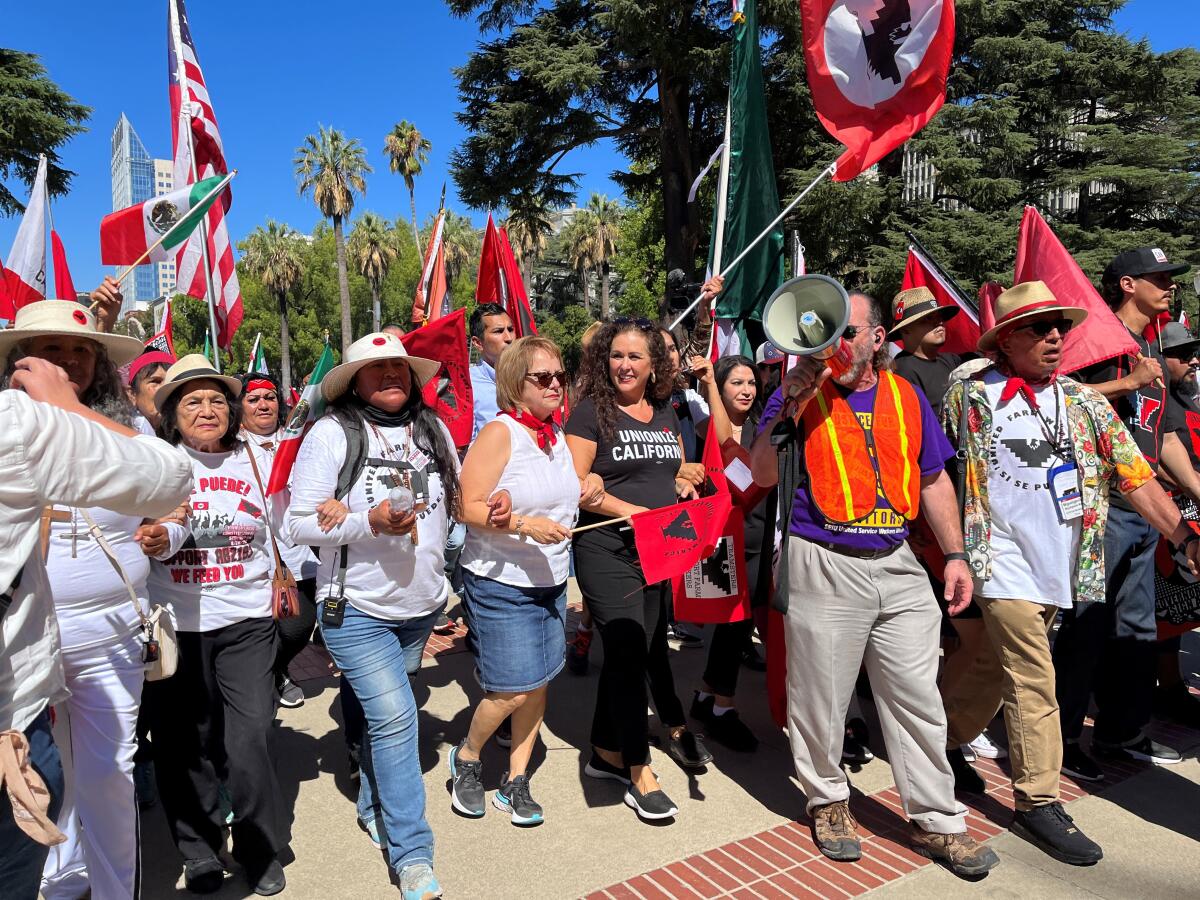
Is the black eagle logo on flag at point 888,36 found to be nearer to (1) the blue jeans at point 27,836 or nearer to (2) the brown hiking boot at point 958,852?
(2) the brown hiking boot at point 958,852

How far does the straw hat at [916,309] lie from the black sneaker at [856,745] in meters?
2.03

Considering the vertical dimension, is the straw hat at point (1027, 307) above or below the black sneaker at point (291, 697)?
above

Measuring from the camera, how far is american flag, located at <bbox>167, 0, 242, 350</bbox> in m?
6.43

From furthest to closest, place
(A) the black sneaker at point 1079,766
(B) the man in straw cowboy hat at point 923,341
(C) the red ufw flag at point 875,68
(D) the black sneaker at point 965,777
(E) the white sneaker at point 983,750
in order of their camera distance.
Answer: (C) the red ufw flag at point 875,68
(B) the man in straw cowboy hat at point 923,341
(E) the white sneaker at point 983,750
(A) the black sneaker at point 1079,766
(D) the black sneaker at point 965,777

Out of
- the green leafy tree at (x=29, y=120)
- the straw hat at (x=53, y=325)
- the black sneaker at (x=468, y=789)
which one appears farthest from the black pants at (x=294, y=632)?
the green leafy tree at (x=29, y=120)

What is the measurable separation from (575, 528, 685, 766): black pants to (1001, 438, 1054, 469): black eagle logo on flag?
1.66 metres

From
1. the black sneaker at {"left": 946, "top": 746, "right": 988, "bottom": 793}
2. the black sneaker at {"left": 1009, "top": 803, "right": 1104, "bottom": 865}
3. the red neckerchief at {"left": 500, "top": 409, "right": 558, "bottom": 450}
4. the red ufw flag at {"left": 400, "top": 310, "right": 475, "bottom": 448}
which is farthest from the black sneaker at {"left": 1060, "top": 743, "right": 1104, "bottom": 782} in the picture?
the red ufw flag at {"left": 400, "top": 310, "right": 475, "bottom": 448}

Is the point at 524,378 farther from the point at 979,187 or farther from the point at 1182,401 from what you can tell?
the point at 979,187

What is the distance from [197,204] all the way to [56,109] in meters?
20.2

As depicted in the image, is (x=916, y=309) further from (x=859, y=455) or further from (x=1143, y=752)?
(x=1143, y=752)

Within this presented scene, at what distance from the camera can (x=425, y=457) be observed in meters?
3.54

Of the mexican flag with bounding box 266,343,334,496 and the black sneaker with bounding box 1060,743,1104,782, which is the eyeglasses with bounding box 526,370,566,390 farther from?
the black sneaker with bounding box 1060,743,1104,782

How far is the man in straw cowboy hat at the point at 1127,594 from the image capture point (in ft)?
13.4

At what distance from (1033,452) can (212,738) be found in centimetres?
344
